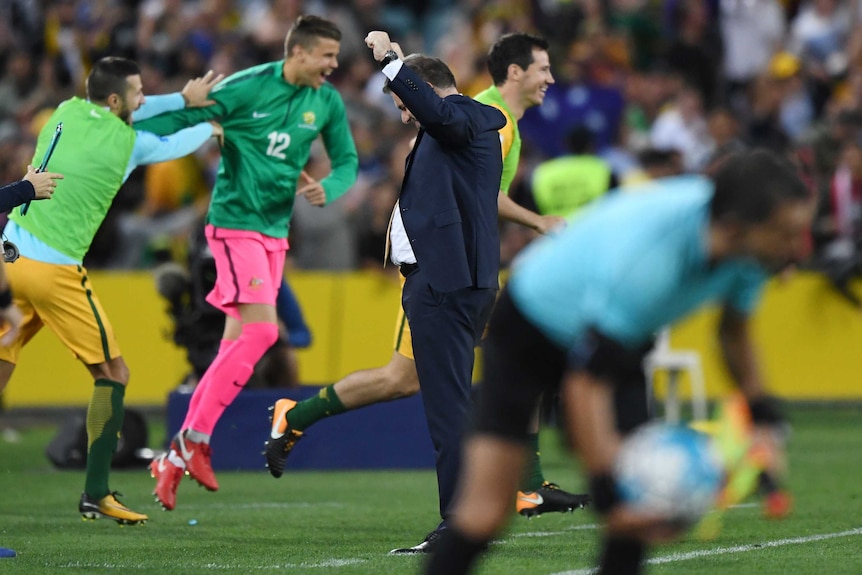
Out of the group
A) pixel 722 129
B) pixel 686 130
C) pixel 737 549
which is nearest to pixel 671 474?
pixel 737 549

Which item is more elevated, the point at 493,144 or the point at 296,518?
the point at 493,144

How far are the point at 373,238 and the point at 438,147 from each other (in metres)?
9.10

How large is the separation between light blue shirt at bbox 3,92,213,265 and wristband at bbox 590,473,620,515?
4615 millimetres

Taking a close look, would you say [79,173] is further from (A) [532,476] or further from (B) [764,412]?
(B) [764,412]

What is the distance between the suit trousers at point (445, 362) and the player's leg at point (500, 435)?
2.35 meters

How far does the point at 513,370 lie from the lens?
15.5 feet

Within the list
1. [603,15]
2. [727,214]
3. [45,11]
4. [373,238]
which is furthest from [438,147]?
[45,11]

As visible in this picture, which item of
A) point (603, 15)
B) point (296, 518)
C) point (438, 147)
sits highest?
point (603, 15)

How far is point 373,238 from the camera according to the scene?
16.4m

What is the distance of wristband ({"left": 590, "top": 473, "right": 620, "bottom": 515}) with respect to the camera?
4.29 metres

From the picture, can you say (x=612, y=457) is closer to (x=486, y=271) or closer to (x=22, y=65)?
(x=486, y=271)

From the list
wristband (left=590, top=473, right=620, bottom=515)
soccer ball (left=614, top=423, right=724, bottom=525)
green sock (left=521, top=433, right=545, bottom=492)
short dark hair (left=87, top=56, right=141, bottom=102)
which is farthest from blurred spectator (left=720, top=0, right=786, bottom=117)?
soccer ball (left=614, top=423, right=724, bottom=525)

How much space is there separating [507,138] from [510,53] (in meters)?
0.58

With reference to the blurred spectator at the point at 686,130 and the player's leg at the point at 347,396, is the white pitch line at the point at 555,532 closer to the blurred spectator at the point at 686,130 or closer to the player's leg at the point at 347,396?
the player's leg at the point at 347,396
